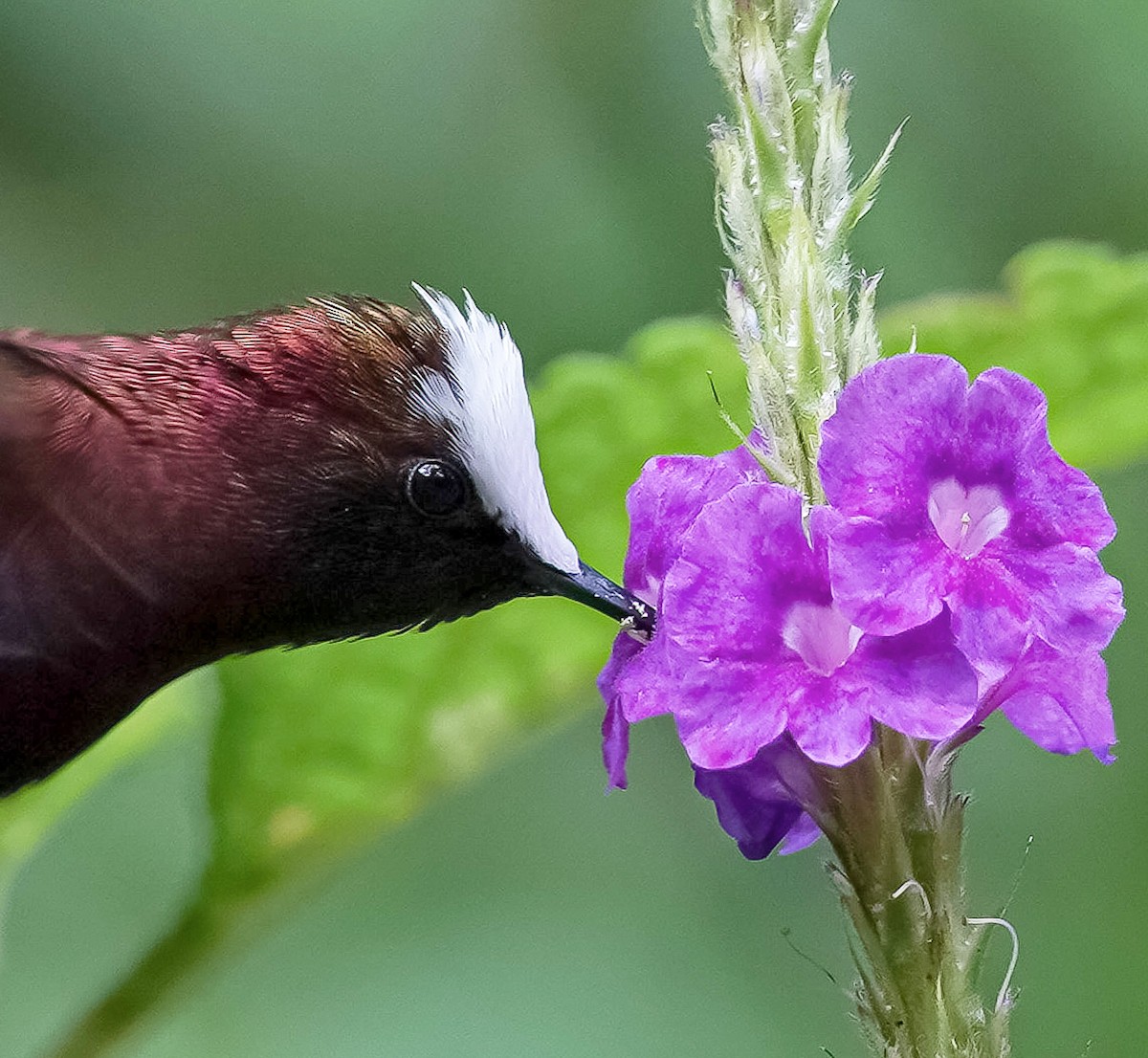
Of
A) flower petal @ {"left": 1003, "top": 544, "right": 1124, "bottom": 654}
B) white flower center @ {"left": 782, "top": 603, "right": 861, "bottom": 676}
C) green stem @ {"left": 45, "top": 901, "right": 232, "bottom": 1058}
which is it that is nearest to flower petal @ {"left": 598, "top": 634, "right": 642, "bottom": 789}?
white flower center @ {"left": 782, "top": 603, "right": 861, "bottom": 676}

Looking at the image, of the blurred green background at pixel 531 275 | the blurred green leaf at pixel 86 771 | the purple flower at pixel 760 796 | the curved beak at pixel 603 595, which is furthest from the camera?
the blurred green background at pixel 531 275

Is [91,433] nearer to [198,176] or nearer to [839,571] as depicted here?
[839,571]

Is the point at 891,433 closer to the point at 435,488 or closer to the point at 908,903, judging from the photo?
the point at 908,903

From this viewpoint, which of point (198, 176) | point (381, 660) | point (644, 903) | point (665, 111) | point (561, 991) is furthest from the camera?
point (198, 176)

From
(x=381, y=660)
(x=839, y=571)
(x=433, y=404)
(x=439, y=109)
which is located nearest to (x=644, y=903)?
(x=381, y=660)

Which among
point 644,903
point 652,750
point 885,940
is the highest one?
point 885,940

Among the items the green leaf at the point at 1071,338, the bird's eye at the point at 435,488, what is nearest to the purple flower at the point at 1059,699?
the green leaf at the point at 1071,338

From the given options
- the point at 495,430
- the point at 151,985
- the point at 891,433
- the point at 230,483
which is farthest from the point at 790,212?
the point at 151,985

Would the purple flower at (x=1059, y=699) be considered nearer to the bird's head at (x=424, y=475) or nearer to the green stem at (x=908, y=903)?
the green stem at (x=908, y=903)
